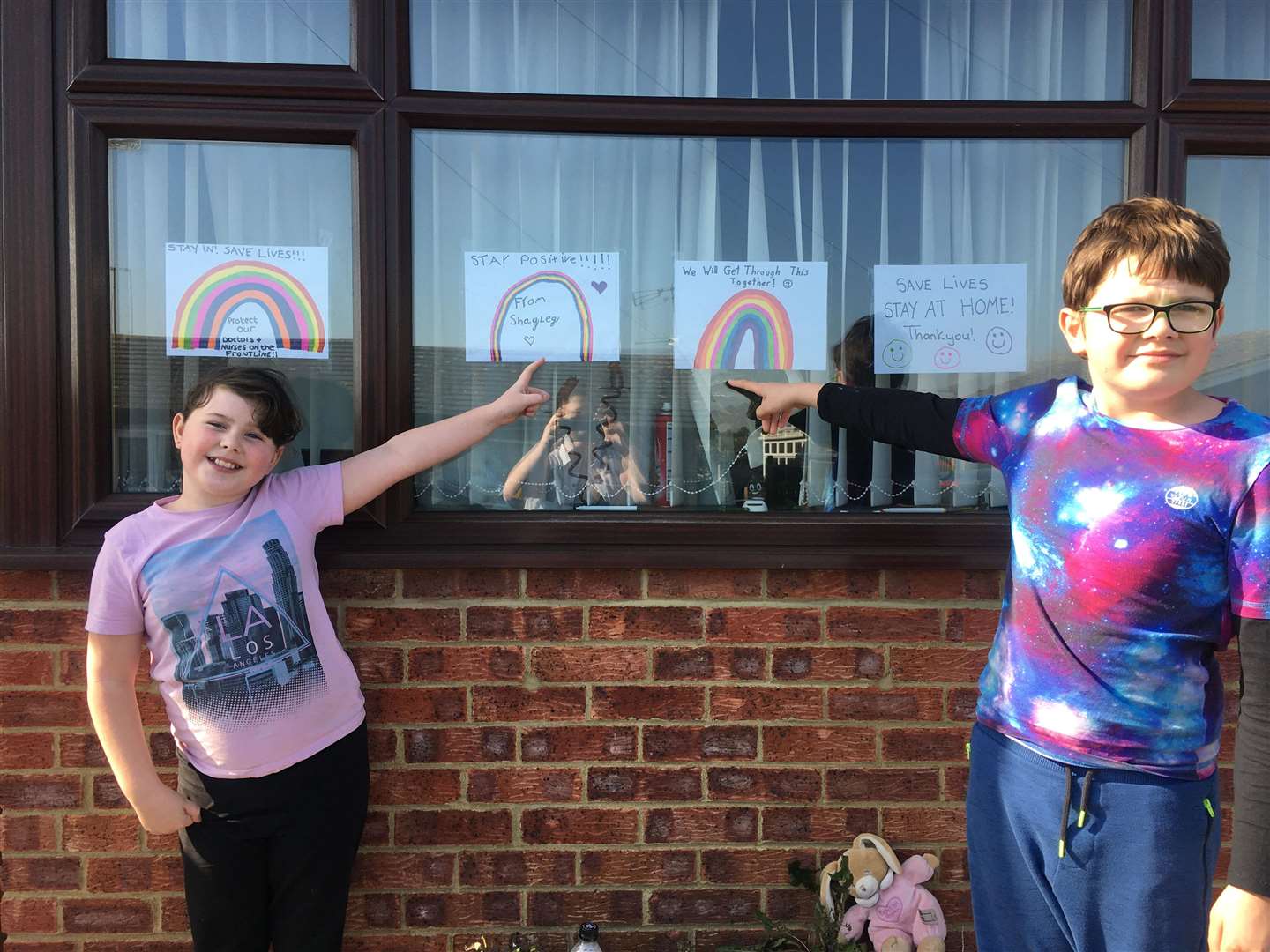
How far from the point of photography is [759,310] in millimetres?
2783

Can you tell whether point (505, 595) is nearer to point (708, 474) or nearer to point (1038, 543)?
point (708, 474)

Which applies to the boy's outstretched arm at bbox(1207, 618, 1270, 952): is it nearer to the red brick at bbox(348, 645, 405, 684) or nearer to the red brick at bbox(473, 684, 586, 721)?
the red brick at bbox(473, 684, 586, 721)

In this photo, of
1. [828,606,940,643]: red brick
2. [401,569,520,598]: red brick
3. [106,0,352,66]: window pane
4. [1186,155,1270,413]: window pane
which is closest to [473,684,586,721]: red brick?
[401,569,520,598]: red brick

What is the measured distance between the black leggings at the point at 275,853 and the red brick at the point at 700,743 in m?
0.81

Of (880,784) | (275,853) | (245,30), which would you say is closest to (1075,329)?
(880,784)

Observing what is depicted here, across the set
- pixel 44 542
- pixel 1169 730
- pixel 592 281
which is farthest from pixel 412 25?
pixel 1169 730

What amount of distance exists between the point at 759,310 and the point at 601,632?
1.04 metres

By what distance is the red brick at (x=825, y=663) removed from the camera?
8.76 ft

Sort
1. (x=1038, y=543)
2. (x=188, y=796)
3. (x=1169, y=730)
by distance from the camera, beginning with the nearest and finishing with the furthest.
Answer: (x=1169, y=730), (x=1038, y=543), (x=188, y=796)

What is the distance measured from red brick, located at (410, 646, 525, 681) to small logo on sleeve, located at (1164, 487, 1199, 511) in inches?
65.1

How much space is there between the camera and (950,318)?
9.13 ft

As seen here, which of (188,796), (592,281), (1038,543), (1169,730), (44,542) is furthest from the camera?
(592,281)

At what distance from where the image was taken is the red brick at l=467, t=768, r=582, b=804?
8.75 feet

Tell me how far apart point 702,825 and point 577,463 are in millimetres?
1093
